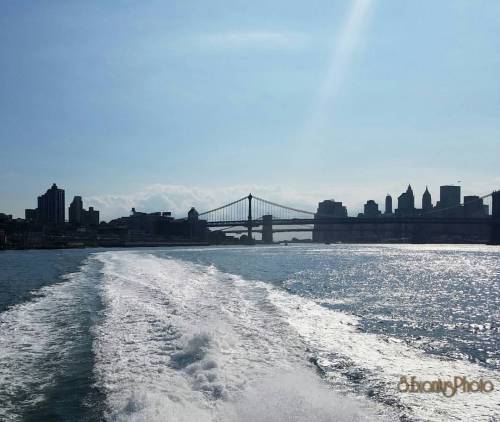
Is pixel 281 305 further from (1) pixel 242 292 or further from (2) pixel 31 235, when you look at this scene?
(2) pixel 31 235

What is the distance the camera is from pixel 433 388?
7.97 meters

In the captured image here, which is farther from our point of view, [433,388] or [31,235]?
[31,235]

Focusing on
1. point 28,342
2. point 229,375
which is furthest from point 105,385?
point 28,342

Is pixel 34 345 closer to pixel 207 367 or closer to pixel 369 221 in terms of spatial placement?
pixel 207 367

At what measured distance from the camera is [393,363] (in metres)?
9.57

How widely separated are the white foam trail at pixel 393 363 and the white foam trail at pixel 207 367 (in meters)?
0.58

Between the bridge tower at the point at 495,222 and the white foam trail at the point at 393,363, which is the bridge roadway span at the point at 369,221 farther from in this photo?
the white foam trail at the point at 393,363

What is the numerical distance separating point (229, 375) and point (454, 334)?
674 cm

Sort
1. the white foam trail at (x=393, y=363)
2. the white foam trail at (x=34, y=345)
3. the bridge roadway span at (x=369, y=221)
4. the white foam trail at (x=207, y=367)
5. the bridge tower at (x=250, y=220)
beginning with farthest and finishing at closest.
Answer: the bridge tower at (x=250, y=220)
the bridge roadway span at (x=369, y=221)
the white foam trail at (x=34, y=345)
the white foam trail at (x=393, y=363)
the white foam trail at (x=207, y=367)

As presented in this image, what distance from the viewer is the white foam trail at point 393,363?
7055 millimetres

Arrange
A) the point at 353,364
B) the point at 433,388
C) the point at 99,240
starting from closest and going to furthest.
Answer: the point at 433,388
the point at 353,364
the point at 99,240

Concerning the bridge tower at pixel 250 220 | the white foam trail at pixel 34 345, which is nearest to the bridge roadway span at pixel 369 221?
the bridge tower at pixel 250 220

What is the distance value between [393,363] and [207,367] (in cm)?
338

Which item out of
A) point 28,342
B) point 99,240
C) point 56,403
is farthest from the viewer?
point 99,240
